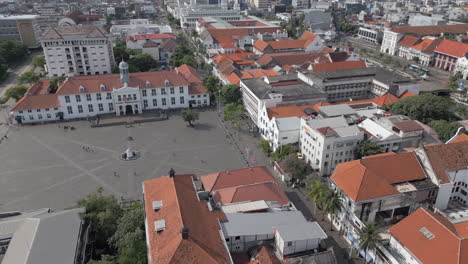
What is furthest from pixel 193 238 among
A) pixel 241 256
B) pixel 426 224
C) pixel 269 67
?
pixel 269 67

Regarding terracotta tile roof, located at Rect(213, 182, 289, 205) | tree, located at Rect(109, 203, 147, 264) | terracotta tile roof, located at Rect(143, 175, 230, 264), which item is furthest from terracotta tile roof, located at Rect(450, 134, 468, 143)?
tree, located at Rect(109, 203, 147, 264)

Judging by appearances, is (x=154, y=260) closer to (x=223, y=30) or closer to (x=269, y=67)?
(x=269, y=67)

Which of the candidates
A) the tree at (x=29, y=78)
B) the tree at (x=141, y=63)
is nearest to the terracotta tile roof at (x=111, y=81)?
the tree at (x=29, y=78)

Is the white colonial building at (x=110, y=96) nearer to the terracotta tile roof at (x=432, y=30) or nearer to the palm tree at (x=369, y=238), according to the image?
the palm tree at (x=369, y=238)

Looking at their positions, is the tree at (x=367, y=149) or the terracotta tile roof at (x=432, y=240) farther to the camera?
the tree at (x=367, y=149)

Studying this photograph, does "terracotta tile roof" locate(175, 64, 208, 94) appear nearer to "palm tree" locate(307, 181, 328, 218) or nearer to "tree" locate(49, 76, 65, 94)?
"tree" locate(49, 76, 65, 94)

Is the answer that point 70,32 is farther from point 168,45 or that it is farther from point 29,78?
point 168,45
